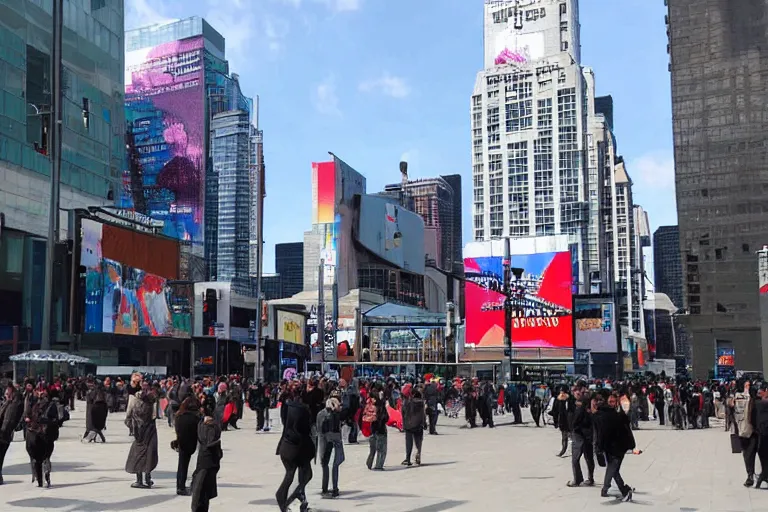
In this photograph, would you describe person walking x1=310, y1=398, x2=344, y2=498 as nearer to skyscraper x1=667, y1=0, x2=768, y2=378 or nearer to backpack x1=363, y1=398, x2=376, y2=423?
backpack x1=363, y1=398, x2=376, y2=423

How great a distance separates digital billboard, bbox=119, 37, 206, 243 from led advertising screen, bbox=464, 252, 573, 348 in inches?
3263

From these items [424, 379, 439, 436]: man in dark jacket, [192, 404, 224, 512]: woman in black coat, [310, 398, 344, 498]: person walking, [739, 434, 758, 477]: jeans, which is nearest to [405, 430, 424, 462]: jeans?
[310, 398, 344, 498]: person walking

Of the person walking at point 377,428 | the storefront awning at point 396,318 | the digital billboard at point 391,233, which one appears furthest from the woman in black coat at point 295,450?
the digital billboard at point 391,233

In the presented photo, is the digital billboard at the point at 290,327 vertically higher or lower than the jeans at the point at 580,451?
higher

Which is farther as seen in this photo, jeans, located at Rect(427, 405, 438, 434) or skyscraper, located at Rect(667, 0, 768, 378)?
skyscraper, located at Rect(667, 0, 768, 378)

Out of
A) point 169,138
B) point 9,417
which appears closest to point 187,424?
point 9,417

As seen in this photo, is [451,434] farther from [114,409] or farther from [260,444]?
[114,409]

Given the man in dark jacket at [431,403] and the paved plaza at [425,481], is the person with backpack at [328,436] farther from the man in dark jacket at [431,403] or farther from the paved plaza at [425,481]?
the man in dark jacket at [431,403]

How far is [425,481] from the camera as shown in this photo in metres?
17.0

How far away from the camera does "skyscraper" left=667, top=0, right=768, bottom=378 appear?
97312mm

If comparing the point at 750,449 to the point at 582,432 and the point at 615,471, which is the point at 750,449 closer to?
the point at 582,432

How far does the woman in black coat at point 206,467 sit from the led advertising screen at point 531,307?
87.9 metres

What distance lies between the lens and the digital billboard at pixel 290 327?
105875 millimetres

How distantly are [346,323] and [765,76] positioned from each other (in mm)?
69598
